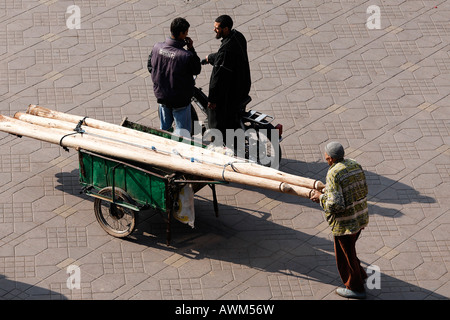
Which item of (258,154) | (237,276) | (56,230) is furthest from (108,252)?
(258,154)

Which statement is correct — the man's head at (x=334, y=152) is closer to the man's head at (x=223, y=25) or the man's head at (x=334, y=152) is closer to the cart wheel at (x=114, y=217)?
the cart wheel at (x=114, y=217)

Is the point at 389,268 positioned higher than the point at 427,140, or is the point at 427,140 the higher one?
the point at 427,140

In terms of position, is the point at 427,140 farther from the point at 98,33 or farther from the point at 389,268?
the point at 98,33

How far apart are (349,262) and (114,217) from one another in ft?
9.25

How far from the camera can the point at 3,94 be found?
12.9 meters

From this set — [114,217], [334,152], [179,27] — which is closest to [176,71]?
[179,27]

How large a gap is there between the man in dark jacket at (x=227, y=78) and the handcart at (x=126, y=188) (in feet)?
3.39

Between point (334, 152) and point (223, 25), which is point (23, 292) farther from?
point (223, 25)

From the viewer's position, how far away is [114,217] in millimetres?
10578

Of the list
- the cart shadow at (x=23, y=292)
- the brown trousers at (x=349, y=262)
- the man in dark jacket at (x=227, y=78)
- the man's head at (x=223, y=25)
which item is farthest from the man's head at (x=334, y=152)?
the cart shadow at (x=23, y=292)

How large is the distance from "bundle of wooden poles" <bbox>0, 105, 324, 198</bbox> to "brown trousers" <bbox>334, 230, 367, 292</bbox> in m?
0.65

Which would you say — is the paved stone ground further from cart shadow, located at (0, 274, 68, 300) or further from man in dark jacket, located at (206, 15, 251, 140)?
man in dark jacket, located at (206, 15, 251, 140)

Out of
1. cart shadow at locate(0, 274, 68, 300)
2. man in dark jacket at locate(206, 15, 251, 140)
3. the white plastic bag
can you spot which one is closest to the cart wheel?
the white plastic bag

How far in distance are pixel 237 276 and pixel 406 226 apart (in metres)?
2.27
